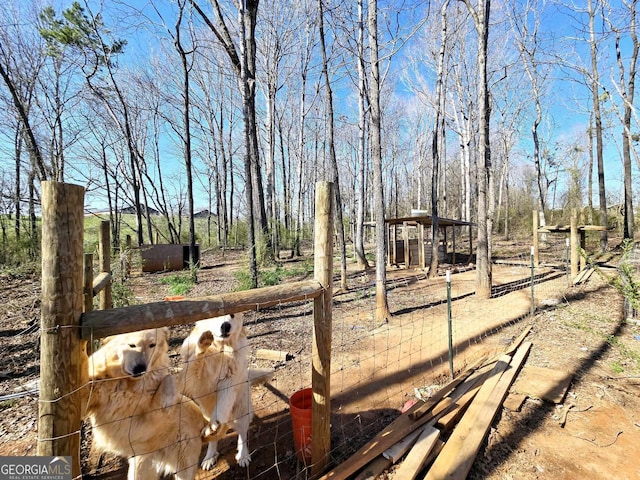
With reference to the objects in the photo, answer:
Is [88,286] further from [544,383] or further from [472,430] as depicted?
[544,383]

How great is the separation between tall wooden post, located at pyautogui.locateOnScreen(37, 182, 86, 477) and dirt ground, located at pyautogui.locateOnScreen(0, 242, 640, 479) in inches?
16.9

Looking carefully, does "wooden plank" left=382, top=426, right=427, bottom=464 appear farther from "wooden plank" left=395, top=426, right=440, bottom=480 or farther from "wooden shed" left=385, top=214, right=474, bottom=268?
"wooden shed" left=385, top=214, right=474, bottom=268

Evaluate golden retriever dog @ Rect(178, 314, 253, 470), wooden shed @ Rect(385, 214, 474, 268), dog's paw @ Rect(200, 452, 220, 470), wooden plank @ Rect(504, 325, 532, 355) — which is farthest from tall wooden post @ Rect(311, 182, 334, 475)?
wooden shed @ Rect(385, 214, 474, 268)

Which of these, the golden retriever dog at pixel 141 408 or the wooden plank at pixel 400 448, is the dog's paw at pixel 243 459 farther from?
the wooden plank at pixel 400 448

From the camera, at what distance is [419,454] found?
6.90 feet

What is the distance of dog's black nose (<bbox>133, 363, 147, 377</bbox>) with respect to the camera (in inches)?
60.7

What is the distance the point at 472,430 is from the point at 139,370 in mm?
2523

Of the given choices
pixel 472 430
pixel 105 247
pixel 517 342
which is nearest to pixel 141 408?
pixel 105 247

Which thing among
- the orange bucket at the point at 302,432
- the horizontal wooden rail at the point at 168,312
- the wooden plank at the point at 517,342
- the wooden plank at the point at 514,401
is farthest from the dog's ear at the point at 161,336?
the wooden plank at the point at 517,342

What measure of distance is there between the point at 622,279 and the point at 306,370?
4.72 m

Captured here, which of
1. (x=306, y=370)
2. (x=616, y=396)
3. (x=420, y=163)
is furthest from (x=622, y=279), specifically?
(x=420, y=163)

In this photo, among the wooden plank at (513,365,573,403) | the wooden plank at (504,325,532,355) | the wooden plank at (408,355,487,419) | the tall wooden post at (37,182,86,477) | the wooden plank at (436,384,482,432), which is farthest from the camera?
the wooden plank at (504,325,532,355)

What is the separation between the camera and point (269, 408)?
3156mm

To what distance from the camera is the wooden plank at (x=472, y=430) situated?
201 centimetres
